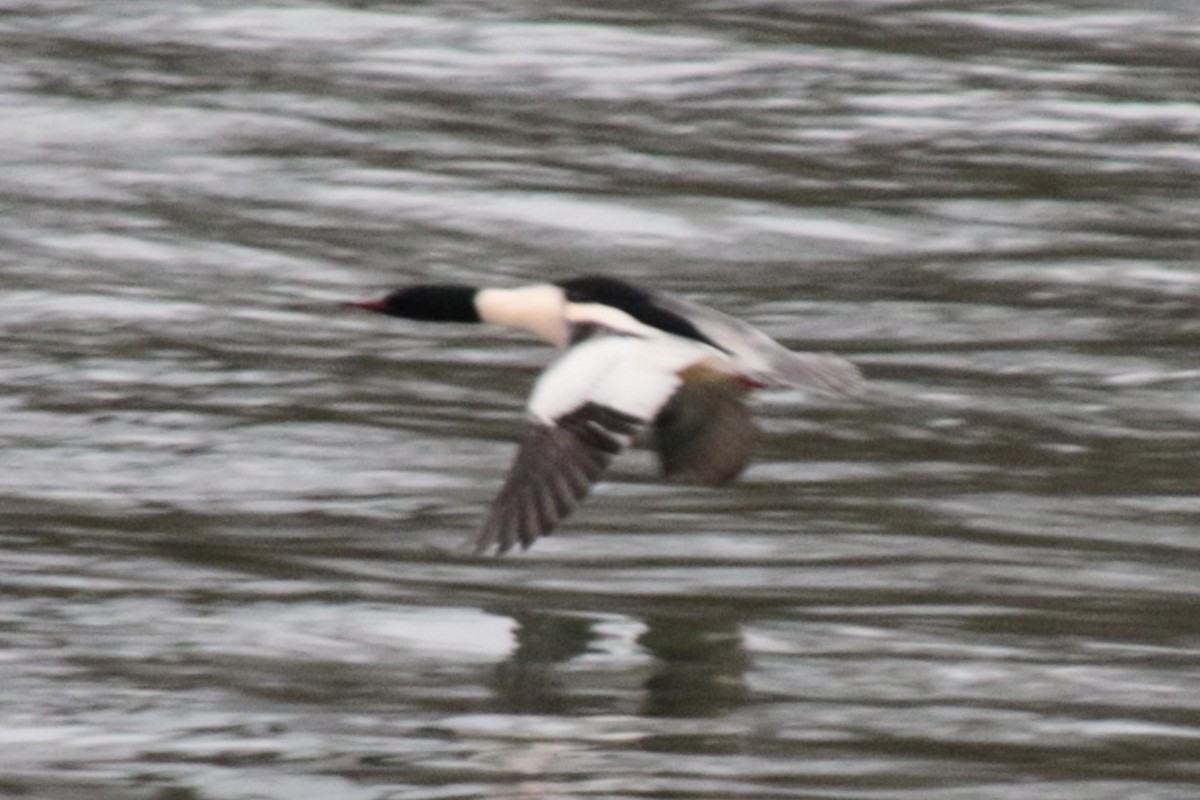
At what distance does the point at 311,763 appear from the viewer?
19.7ft

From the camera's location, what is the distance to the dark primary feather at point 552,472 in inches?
270

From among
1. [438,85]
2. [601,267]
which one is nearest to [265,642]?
[601,267]

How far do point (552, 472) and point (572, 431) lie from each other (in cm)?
12

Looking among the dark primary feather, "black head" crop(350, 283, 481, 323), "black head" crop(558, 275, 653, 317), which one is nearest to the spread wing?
the dark primary feather

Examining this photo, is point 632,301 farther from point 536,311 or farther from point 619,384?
point 619,384

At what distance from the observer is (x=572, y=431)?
6.98 m

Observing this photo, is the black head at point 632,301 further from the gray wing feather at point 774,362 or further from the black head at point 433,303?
the black head at point 433,303

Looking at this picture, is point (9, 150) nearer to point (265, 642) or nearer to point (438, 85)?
point (438, 85)

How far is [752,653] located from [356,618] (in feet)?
3.08

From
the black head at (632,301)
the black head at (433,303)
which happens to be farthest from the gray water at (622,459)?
the black head at (632,301)

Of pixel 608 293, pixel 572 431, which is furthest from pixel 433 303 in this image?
pixel 572 431

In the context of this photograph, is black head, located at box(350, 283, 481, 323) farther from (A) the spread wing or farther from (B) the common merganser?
(A) the spread wing

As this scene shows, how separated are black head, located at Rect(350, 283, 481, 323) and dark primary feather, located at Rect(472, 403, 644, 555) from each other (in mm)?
1817

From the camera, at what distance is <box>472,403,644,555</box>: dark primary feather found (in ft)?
22.5
